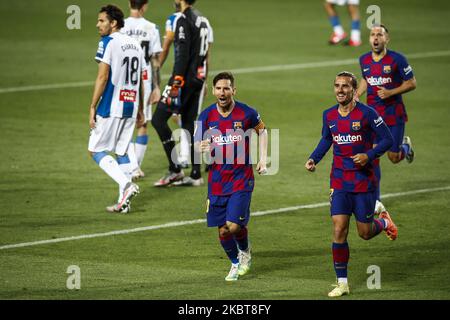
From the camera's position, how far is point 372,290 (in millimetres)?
10320

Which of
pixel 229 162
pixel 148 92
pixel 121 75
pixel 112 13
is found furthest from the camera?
pixel 148 92

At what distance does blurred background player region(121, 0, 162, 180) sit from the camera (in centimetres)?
1575

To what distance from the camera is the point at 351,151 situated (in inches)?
416

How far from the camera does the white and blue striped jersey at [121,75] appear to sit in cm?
1356

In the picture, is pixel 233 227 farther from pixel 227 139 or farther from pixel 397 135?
pixel 397 135

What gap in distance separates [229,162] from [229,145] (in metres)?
0.17

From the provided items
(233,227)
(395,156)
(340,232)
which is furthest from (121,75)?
(340,232)

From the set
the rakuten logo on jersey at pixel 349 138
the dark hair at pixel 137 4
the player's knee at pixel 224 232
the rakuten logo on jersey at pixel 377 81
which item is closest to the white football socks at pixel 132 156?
the dark hair at pixel 137 4

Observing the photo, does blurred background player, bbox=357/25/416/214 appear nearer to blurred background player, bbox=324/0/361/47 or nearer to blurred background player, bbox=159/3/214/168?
blurred background player, bbox=159/3/214/168

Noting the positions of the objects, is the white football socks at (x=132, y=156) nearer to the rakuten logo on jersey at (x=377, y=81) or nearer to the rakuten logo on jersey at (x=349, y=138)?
the rakuten logo on jersey at (x=377, y=81)

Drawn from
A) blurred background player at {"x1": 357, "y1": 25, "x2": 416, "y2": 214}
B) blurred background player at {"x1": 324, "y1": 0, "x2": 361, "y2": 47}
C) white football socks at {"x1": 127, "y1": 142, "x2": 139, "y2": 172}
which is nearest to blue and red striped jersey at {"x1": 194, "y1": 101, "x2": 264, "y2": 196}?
blurred background player at {"x1": 357, "y1": 25, "x2": 416, "y2": 214}

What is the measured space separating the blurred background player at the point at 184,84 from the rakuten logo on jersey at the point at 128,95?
4.44 feet
